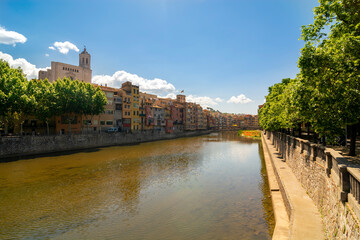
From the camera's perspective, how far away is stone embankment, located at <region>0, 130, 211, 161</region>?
34938mm

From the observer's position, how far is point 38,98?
41594 mm

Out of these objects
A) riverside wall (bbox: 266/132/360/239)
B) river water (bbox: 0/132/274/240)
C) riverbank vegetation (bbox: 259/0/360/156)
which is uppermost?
riverbank vegetation (bbox: 259/0/360/156)

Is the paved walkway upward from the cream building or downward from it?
downward

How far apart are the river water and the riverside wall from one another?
343cm

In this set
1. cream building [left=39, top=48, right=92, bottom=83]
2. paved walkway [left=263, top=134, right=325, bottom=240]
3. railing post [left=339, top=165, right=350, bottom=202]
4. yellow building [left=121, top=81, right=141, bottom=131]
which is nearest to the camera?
railing post [left=339, top=165, right=350, bottom=202]

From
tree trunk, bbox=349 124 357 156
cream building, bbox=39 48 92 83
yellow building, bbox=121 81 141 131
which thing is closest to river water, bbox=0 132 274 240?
tree trunk, bbox=349 124 357 156

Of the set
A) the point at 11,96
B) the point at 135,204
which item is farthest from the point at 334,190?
the point at 11,96

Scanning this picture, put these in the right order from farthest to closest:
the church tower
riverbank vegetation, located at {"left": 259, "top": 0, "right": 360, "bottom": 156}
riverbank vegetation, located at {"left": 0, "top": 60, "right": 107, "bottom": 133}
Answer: the church tower, riverbank vegetation, located at {"left": 0, "top": 60, "right": 107, "bottom": 133}, riverbank vegetation, located at {"left": 259, "top": 0, "right": 360, "bottom": 156}

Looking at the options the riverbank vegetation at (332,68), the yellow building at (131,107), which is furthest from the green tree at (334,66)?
the yellow building at (131,107)

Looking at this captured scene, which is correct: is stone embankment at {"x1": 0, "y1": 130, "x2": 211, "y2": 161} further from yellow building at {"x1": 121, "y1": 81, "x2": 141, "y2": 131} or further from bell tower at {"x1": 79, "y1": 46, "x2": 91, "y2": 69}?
bell tower at {"x1": 79, "y1": 46, "x2": 91, "y2": 69}

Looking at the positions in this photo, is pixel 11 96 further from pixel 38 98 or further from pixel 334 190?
pixel 334 190

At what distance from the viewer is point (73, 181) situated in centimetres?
2195

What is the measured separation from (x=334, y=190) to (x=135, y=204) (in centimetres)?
1296

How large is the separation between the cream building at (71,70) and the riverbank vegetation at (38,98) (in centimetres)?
4824
